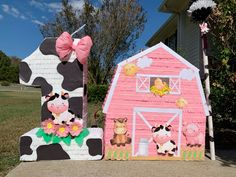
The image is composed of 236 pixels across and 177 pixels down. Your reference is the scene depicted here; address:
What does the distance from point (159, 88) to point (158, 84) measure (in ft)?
0.23

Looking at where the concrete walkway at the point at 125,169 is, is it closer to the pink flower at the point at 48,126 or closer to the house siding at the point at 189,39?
the pink flower at the point at 48,126

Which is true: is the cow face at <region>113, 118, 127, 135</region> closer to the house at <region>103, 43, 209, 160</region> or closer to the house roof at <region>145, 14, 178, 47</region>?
the house at <region>103, 43, 209, 160</region>

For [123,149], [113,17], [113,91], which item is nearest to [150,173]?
[123,149]

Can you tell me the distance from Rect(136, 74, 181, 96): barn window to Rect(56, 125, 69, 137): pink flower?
139cm

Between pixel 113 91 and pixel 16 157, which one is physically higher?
→ pixel 113 91

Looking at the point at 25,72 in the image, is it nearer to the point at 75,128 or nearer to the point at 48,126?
the point at 48,126

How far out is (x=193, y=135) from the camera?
6.79 meters

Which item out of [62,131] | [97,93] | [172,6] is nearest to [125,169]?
[62,131]

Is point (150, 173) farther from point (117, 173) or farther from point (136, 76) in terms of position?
point (136, 76)

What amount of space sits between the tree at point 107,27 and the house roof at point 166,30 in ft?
11.8

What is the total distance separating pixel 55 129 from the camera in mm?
6844

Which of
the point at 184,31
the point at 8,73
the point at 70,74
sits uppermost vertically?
the point at 8,73

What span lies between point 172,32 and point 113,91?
15.7 m

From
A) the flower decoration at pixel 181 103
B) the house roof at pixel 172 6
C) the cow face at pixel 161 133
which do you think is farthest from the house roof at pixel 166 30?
the cow face at pixel 161 133
